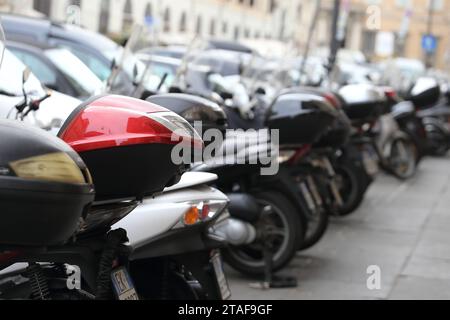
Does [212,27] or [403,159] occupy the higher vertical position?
[403,159]

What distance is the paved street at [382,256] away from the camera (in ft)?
21.6

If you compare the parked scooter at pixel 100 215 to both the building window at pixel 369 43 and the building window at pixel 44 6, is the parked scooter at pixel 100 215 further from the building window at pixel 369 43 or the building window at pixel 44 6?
the building window at pixel 369 43

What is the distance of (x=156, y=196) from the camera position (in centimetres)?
414

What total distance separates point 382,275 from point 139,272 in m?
3.23

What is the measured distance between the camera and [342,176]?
970 centimetres

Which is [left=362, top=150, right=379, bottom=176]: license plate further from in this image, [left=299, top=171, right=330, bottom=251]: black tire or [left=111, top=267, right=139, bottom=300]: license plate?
[left=111, top=267, right=139, bottom=300]: license plate

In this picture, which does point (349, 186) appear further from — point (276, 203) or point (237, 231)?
point (237, 231)

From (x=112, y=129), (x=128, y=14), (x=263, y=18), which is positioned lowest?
(x=263, y=18)

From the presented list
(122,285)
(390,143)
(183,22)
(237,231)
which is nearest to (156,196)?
(122,285)

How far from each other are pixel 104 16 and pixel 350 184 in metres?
29.9

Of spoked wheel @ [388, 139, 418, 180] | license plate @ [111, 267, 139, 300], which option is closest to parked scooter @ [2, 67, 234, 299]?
license plate @ [111, 267, 139, 300]

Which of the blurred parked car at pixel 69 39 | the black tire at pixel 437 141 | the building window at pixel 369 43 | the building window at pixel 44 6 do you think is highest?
the blurred parked car at pixel 69 39

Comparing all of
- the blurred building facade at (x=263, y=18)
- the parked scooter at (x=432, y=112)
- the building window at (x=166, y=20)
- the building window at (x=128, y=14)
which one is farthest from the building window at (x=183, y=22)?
the parked scooter at (x=432, y=112)

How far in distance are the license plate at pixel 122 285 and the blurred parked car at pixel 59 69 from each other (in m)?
4.09
